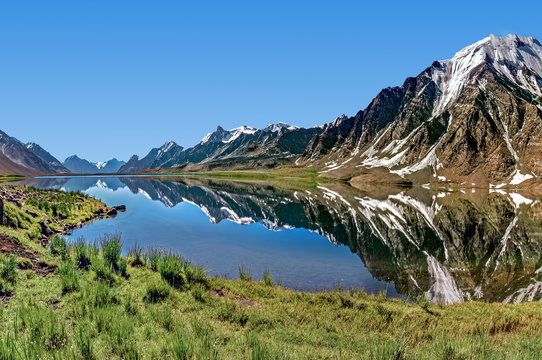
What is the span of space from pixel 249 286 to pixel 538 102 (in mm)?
237002

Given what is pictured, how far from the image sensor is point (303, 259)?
2948 cm

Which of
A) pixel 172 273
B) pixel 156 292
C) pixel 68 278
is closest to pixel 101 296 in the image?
pixel 156 292

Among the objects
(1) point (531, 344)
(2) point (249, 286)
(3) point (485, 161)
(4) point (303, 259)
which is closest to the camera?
(1) point (531, 344)

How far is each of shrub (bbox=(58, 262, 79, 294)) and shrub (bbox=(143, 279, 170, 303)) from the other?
3063 mm

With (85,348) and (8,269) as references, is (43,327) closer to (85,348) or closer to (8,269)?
(85,348)

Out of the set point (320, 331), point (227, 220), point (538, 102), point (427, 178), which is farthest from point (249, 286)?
point (538, 102)

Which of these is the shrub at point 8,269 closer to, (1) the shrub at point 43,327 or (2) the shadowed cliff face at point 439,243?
(1) the shrub at point 43,327

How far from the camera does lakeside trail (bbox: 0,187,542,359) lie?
9031 millimetres

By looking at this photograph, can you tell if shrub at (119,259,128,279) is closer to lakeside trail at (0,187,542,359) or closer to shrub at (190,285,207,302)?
lakeside trail at (0,187,542,359)

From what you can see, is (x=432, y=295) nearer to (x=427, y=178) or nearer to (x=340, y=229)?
(x=340, y=229)

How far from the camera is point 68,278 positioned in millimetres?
14648

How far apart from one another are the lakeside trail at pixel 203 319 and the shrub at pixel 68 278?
5cm

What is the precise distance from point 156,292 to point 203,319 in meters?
3.65

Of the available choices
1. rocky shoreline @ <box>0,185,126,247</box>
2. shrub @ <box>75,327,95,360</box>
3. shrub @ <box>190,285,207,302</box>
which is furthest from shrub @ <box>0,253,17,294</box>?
rocky shoreline @ <box>0,185,126,247</box>
